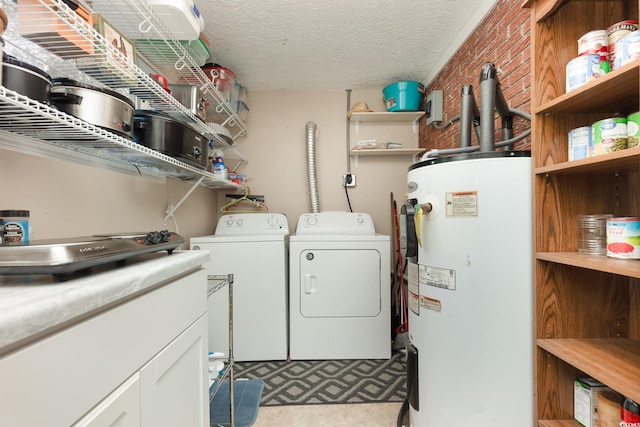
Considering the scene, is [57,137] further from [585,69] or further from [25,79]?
[585,69]

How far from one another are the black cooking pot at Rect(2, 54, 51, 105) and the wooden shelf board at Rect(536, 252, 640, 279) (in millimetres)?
1576

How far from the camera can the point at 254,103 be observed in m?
2.88

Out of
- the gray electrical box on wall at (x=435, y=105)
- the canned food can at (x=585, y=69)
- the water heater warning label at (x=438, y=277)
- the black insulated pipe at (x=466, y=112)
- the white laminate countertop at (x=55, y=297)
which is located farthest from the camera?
the gray electrical box on wall at (x=435, y=105)

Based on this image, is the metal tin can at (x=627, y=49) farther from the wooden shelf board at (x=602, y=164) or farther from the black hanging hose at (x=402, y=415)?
the black hanging hose at (x=402, y=415)

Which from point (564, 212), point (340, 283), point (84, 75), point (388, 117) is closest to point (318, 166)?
point (388, 117)

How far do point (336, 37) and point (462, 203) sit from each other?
1.63 meters

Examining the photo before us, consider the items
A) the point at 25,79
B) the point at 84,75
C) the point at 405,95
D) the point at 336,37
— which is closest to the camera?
the point at 25,79

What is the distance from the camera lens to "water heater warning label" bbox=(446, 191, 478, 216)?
3.59ft

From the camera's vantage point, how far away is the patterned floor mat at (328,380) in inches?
67.9

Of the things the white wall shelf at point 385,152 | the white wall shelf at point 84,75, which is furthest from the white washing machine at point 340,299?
the white wall shelf at point 84,75

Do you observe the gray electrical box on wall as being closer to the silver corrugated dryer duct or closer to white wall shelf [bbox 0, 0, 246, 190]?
the silver corrugated dryer duct

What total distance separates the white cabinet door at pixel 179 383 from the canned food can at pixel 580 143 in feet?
4.74

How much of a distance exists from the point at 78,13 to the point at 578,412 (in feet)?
6.90

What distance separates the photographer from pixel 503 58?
64.8 inches
